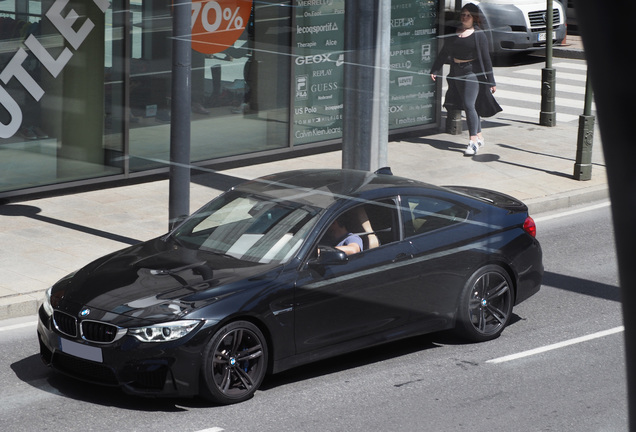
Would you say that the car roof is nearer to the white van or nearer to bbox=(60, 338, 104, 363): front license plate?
bbox=(60, 338, 104, 363): front license plate

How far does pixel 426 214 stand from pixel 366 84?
10.1 feet

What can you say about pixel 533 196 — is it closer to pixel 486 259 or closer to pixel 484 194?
pixel 484 194

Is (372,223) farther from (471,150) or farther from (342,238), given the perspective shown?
(471,150)

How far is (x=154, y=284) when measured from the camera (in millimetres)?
6016

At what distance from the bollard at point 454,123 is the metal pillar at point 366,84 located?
61 cm

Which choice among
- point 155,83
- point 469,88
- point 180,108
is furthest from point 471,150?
point 155,83

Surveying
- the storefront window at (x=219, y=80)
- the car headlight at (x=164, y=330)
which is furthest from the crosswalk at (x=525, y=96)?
the storefront window at (x=219, y=80)

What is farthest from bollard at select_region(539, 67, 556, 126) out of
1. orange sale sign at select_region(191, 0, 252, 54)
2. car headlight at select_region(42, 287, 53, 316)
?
orange sale sign at select_region(191, 0, 252, 54)

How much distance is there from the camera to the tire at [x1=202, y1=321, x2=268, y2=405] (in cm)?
573

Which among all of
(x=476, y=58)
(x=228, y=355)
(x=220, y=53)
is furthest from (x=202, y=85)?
(x=476, y=58)

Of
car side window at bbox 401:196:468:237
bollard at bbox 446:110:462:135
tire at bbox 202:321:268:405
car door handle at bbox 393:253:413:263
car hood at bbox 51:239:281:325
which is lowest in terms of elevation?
tire at bbox 202:321:268:405

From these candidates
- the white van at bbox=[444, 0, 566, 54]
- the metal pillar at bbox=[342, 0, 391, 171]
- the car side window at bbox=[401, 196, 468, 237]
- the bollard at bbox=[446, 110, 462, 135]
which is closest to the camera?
the white van at bbox=[444, 0, 566, 54]

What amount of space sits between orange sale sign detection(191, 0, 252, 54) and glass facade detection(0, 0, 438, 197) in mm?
22

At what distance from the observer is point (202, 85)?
499 inches
